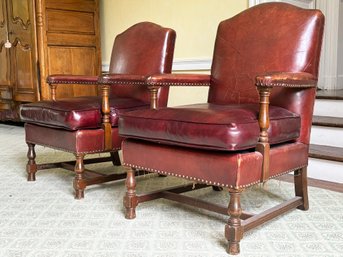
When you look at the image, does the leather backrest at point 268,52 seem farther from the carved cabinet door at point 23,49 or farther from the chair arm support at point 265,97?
the carved cabinet door at point 23,49

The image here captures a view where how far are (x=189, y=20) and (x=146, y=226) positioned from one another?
2125 millimetres

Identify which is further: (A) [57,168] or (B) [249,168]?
(A) [57,168]

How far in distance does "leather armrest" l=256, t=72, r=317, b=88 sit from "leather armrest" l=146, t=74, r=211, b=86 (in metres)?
0.55

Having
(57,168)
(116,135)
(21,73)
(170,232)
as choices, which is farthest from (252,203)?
(21,73)

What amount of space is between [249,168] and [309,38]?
0.73 m

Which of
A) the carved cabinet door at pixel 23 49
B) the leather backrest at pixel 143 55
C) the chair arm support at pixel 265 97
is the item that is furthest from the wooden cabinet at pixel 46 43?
the chair arm support at pixel 265 97

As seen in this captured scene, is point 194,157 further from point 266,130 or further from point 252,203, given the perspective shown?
point 252,203

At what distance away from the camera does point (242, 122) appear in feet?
4.69

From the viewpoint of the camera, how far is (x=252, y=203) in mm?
1989

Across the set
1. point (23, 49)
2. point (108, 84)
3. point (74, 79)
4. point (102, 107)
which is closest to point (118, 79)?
point (108, 84)

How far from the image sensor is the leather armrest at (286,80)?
142 centimetres

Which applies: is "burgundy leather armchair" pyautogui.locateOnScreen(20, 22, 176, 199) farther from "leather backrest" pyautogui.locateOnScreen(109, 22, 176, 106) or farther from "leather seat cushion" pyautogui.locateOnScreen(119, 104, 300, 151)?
"leather seat cushion" pyautogui.locateOnScreen(119, 104, 300, 151)

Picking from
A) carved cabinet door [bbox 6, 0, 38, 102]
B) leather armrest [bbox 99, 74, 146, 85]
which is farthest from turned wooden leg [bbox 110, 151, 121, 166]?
carved cabinet door [bbox 6, 0, 38, 102]

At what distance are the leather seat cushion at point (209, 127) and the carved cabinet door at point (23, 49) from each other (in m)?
2.58
